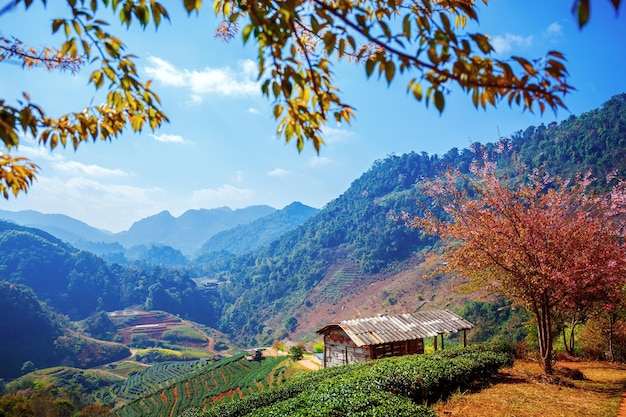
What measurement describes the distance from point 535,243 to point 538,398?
353cm

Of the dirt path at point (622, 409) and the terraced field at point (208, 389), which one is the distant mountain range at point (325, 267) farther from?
the dirt path at point (622, 409)

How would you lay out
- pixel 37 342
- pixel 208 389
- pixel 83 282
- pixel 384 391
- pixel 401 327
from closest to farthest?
pixel 384 391, pixel 401 327, pixel 208 389, pixel 37 342, pixel 83 282

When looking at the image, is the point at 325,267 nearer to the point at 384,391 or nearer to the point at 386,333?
the point at 386,333

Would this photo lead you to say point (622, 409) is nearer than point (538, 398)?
Yes

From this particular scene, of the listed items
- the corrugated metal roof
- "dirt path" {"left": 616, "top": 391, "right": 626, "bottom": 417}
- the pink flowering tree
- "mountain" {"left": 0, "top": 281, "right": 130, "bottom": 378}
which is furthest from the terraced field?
"mountain" {"left": 0, "top": 281, "right": 130, "bottom": 378}

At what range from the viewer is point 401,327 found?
20422 mm

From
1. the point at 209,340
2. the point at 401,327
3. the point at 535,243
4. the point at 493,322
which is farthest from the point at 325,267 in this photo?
the point at 535,243

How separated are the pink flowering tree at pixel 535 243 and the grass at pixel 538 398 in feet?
3.03

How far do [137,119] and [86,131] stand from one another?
357 mm

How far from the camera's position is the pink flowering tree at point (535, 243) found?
30.0 ft

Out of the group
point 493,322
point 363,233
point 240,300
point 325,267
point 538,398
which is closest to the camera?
point 538,398

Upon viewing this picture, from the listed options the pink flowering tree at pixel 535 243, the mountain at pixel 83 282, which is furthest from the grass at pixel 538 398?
the mountain at pixel 83 282

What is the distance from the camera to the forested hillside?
85812 mm

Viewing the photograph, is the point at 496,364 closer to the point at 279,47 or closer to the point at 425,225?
the point at 425,225
